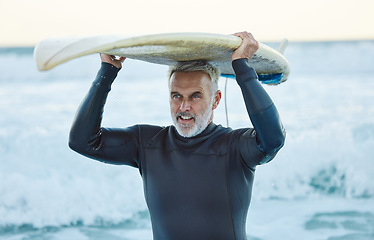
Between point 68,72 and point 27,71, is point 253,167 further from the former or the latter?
point 27,71

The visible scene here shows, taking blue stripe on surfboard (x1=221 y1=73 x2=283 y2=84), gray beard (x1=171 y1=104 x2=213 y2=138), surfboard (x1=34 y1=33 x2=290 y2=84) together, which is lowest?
gray beard (x1=171 y1=104 x2=213 y2=138)

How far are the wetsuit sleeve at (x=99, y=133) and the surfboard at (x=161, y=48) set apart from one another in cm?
20

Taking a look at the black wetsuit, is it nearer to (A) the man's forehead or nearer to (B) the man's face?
(B) the man's face

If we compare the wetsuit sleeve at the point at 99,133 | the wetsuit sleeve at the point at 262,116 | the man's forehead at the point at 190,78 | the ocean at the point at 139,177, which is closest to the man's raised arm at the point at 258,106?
the wetsuit sleeve at the point at 262,116

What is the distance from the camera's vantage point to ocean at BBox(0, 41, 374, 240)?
530cm

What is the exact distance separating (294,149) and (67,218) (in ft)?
12.5

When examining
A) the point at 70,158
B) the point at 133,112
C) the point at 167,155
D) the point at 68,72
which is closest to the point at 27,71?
the point at 68,72

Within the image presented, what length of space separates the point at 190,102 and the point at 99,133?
406 mm

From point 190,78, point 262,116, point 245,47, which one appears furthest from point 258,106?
point 190,78

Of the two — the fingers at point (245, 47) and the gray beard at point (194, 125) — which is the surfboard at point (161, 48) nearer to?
the fingers at point (245, 47)

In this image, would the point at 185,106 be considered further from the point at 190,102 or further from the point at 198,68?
the point at 198,68

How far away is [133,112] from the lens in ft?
31.3

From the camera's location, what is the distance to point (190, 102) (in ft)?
6.20

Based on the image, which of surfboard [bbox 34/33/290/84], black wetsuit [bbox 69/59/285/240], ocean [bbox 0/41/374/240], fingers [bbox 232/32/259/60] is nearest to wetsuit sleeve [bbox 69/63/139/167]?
black wetsuit [bbox 69/59/285/240]
